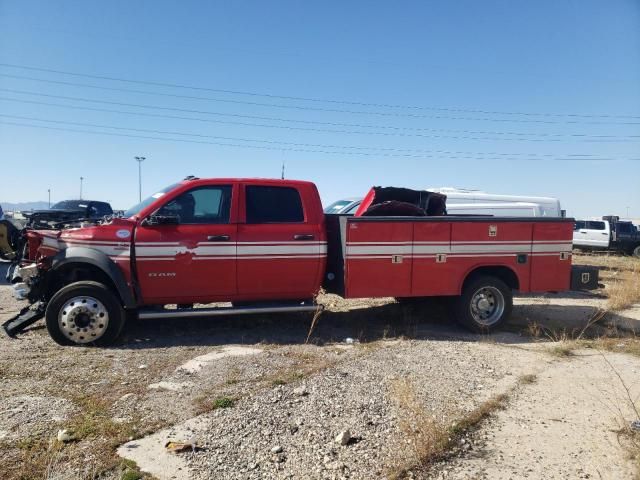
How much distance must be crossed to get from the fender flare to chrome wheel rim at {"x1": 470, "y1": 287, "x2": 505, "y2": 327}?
482cm

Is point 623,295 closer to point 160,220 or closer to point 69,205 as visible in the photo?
point 160,220

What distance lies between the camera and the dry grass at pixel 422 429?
3213 mm

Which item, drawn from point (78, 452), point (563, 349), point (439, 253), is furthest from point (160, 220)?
point (563, 349)

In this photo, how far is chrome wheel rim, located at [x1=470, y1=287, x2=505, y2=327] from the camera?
23.6 feet

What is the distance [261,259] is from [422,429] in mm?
3321

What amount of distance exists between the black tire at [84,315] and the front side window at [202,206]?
4.02ft

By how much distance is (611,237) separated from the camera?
74.1ft

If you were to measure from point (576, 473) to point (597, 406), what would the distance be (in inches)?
53.3

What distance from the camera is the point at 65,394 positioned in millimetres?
4320

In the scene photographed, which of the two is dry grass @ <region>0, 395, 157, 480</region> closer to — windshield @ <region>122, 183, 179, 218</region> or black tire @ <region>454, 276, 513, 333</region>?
windshield @ <region>122, 183, 179, 218</region>

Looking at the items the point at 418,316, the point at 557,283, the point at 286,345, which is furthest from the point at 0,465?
the point at 557,283

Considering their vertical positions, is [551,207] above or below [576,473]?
above

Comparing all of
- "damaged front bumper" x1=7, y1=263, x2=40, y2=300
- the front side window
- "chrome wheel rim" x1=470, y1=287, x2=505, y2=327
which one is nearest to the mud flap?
"damaged front bumper" x1=7, y1=263, x2=40, y2=300

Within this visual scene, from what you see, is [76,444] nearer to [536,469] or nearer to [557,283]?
[536,469]
